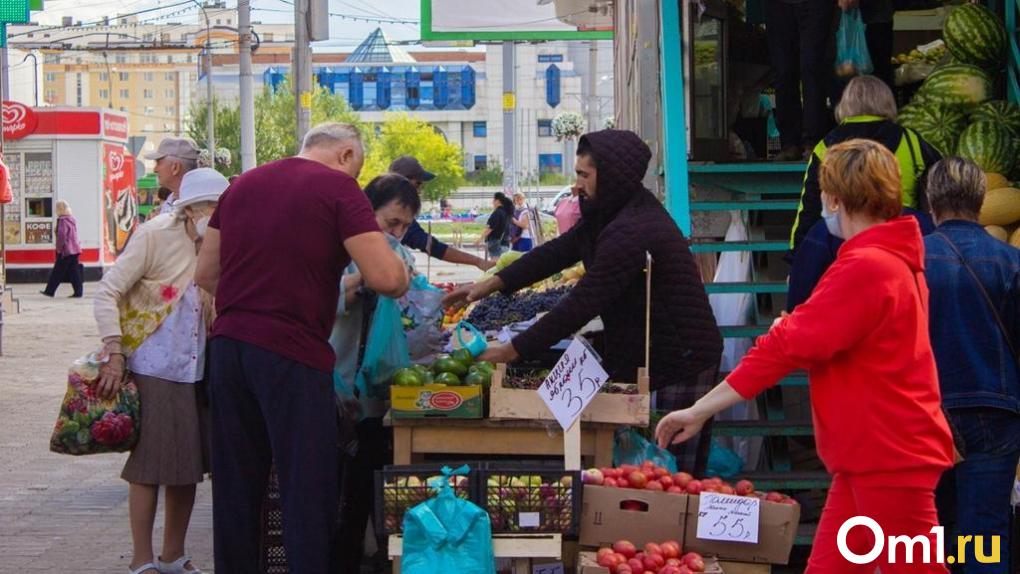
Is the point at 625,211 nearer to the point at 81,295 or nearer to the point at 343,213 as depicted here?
the point at 343,213

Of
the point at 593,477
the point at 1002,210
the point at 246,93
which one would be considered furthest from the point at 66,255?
the point at 593,477

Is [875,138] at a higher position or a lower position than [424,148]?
lower

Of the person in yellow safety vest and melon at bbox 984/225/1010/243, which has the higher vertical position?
the person in yellow safety vest

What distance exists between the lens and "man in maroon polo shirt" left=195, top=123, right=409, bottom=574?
521 cm

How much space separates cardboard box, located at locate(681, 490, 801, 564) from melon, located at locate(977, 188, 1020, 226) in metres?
2.56

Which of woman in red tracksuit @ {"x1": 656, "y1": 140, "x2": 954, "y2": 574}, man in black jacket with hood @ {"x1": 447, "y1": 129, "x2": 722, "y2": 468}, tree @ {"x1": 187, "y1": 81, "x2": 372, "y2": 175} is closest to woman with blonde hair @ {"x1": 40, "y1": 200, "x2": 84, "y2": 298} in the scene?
man in black jacket with hood @ {"x1": 447, "y1": 129, "x2": 722, "y2": 468}

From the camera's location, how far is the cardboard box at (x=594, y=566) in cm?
516

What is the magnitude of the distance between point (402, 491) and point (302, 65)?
12266 mm

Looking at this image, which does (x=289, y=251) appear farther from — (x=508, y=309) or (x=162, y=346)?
(x=508, y=309)

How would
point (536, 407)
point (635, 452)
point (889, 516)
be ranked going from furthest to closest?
1. point (635, 452)
2. point (536, 407)
3. point (889, 516)

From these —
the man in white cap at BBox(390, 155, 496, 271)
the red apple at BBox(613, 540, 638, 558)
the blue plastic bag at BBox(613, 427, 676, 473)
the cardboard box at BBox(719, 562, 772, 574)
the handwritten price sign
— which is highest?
Answer: the man in white cap at BBox(390, 155, 496, 271)

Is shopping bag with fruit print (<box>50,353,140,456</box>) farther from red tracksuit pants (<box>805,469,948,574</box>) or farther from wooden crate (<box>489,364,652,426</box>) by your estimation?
red tracksuit pants (<box>805,469,948,574</box>)

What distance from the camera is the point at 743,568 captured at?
5391mm

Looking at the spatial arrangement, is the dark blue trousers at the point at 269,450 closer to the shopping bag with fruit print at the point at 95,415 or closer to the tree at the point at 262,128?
the shopping bag with fruit print at the point at 95,415
